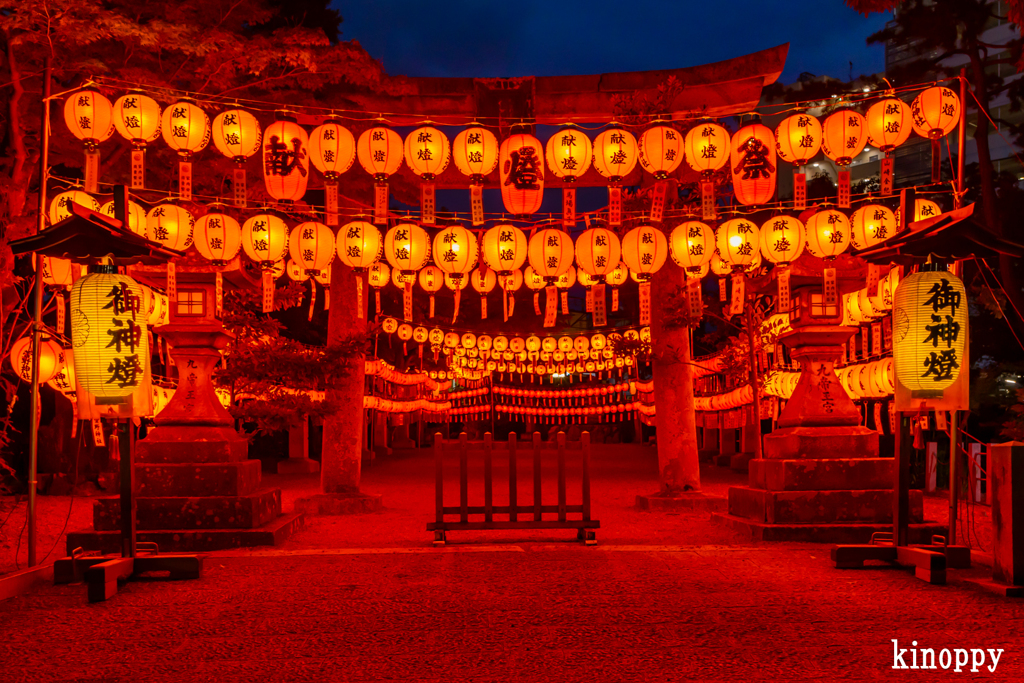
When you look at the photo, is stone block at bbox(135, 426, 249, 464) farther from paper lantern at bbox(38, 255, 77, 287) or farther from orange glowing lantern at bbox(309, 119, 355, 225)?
orange glowing lantern at bbox(309, 119, 355, 225)

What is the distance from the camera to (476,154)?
10.3 m

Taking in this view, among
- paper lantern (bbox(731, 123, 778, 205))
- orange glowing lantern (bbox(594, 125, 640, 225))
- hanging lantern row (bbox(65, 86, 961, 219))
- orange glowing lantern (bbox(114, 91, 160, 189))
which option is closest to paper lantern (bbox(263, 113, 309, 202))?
hanging lantern row (bbox(65, 86, 961, 219))

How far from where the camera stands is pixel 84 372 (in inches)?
258

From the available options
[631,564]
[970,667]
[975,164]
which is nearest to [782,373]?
[975,164]

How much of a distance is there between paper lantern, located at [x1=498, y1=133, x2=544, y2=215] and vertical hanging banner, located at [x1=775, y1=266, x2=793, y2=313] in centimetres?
328

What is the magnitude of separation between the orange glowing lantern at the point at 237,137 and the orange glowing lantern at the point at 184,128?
0.71 ft

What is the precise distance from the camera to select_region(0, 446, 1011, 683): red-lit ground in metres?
4.38

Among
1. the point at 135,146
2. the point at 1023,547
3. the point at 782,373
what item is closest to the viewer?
the point at 1023,547

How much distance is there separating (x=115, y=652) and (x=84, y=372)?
2730 mm

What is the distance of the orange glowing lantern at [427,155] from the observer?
10.1 meters

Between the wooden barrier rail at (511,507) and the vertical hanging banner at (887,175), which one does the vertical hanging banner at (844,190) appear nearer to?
the vertical hanging banner at (887,175)

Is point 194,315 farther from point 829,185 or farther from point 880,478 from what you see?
Answer: point 829,185

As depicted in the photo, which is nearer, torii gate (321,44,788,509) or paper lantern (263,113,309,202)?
paper lantern (263,113,309,202)

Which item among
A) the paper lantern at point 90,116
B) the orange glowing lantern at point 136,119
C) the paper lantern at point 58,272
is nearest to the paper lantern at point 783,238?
the orange glowing lantern at point 136,119
